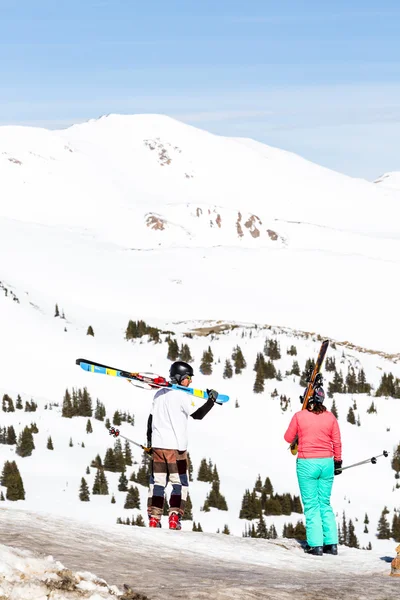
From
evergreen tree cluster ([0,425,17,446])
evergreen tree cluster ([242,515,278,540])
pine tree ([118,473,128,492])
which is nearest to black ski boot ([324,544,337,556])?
evergreen tree cluster ([242,515,278,540])

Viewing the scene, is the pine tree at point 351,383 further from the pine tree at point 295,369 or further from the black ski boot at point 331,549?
the black ski boot at point 331,549

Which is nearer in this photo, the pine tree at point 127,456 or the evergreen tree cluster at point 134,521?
the evergreen tree cluster at point 134,521

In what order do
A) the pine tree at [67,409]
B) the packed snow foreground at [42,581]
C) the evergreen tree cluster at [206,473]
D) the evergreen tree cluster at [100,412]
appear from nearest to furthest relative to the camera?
the packed snow foreground at [42,581] < the evergreen tree cluster at [206,473] < the pine tree at [67,409] < the evergreen tree cluster at [100,412]

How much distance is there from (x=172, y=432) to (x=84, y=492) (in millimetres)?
15970

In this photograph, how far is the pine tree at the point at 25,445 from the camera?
31422 millimetres

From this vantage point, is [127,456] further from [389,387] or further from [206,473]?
[389,387]

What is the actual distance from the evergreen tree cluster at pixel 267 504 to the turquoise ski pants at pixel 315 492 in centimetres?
1652

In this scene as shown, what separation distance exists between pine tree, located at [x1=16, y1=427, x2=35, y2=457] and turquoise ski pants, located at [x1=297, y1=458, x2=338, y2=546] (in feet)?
66.6

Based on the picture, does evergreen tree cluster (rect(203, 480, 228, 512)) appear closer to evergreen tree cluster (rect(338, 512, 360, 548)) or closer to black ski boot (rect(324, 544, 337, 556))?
evergreen tree cluster (rect(338, 512, 360, 548))

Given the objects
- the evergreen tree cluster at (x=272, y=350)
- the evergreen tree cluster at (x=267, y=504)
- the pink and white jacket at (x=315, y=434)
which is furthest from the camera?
the evergreen tree cluster at (x=272, y=350)

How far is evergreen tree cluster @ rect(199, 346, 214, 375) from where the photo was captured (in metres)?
45.4

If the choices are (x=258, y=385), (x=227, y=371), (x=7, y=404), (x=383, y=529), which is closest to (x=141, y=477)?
(x=383, y=529)

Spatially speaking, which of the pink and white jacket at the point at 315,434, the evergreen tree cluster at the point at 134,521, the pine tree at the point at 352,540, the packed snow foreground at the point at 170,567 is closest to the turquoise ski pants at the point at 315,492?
the pink and white jacket at the point at 315,434

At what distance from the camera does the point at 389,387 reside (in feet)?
152
